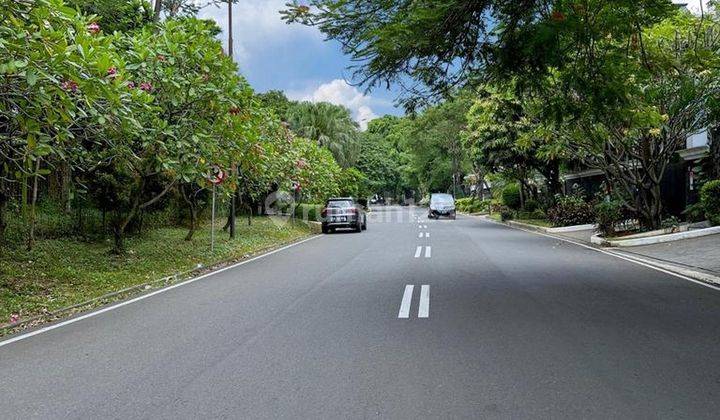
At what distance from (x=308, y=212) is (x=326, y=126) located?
14196mm

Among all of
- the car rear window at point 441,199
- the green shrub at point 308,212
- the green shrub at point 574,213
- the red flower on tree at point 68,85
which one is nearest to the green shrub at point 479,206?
the car rear window at point 441,199

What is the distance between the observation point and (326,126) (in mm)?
43938

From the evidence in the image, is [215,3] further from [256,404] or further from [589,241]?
[256,404]

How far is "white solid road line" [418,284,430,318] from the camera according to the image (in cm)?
719

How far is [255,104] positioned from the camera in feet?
42.7

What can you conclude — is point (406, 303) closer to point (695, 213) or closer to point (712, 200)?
point (712, 200)

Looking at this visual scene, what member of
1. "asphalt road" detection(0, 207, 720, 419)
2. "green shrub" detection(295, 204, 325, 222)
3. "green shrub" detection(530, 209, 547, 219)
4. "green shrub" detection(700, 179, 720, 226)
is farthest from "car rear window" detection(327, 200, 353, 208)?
"asphalt road" detection(0, 207, 720, 419)

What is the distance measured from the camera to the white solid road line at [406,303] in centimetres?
719

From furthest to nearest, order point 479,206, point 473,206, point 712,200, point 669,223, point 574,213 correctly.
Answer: point 473,206
point 479,206
point 574,213
point 669,223
point 712,200

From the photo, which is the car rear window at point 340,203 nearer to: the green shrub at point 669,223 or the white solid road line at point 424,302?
the green shrub at point 669,223

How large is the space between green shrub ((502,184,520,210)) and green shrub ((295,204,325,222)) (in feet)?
44.6

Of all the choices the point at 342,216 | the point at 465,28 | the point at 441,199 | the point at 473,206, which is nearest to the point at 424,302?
the point at 465,28

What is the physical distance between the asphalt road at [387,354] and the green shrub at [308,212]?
2112cm

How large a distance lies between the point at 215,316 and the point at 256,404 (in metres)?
3.46
